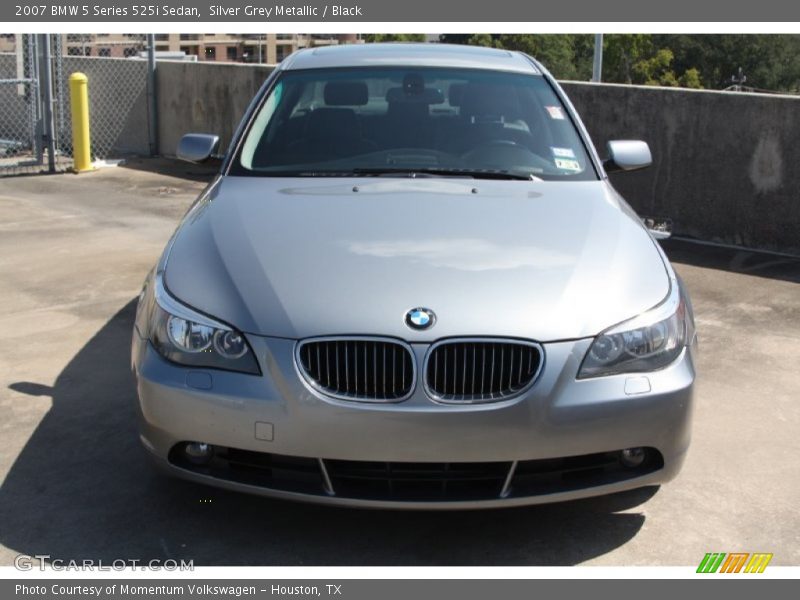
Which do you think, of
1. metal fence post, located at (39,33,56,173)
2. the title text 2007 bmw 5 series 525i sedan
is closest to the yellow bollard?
metal fence post, located at (39,33,56,173)

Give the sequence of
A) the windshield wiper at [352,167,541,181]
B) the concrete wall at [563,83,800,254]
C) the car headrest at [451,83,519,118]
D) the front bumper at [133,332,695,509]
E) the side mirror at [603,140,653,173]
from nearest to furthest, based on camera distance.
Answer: the front bumper at [133,332,695,509]
the windshield wiper at [352,167,541,181]
the car headrest at [451,83,519,118]
the side mirror at [603,140,653,173]
the concrete wall at [563,83,800,254]

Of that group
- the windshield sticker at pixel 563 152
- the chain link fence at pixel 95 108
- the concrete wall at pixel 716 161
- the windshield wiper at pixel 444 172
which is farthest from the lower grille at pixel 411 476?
the chain link fence at pixel 95 108

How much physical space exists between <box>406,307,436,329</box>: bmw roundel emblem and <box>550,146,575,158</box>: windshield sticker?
1.77m

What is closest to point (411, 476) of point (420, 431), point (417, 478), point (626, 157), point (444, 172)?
point (417, 478)

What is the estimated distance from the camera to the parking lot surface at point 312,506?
3811mm

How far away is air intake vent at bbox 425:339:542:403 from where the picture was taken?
3.49 m

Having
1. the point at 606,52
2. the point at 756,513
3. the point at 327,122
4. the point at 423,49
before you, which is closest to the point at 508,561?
the point at 756,513

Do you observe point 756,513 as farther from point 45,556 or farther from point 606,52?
point 606,52

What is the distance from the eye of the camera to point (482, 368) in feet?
11.5

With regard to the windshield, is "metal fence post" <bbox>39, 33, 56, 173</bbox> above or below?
below

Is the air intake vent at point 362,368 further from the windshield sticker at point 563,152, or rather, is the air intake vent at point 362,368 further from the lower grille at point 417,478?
the windshield sticker at point 563,152

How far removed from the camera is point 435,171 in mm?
4879

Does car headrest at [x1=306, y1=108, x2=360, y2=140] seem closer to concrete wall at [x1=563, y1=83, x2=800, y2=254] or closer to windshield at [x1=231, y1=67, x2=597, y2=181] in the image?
windshield at [x1=231, y1=67, x2=597, y2=181]

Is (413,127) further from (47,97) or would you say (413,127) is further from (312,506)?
(47,97)
